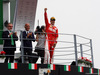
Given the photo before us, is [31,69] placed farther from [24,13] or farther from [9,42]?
[24,13]

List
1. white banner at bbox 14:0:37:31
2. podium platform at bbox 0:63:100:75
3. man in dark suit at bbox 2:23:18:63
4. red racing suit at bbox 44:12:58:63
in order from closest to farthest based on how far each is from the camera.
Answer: podium platform at bbox 0:63:100:75
man in dark suit at bbox 2:23:18:63
red racing suit at bbox 44:12:58:63
white banner at bbox 14:0:37:31

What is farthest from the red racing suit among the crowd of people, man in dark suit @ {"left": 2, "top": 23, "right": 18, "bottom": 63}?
man in dark suit @ {"left": 2, "top": 23, "right": 18, "bottom": 63}

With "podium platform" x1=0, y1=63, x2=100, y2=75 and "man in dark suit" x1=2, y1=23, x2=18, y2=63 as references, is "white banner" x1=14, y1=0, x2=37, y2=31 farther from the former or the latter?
"podium platform" x1=0, y1=63, x2=100, y2=75

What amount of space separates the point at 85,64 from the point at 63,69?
1669 millimetres

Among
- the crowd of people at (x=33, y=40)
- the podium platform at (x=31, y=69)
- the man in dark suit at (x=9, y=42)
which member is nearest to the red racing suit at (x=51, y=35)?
the crowd of people at (x=33, y=40)

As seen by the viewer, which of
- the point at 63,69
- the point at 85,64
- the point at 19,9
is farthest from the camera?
the point at 19,9

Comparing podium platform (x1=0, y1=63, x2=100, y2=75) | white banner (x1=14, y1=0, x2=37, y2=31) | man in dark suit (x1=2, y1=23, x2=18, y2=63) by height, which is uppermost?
white banner (x1=14, y1=0, x2=37, y2=31)

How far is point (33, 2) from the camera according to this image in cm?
1964

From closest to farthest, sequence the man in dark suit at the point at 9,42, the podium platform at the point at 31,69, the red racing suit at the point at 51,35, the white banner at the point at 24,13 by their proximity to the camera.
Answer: the podium platform at the point at 31,69
the man in dark suit at the point at 9,42
the red racing suit at the point at 51,35
the white banner at the point at 24,13

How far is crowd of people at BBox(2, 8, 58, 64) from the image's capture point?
15916 mm

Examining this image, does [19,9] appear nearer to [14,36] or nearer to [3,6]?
[3,6]

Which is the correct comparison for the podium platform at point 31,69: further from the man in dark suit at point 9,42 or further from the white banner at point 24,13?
the white banner at point 24,13

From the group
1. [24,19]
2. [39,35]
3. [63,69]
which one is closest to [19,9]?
[24,19]

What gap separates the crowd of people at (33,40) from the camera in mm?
15916
